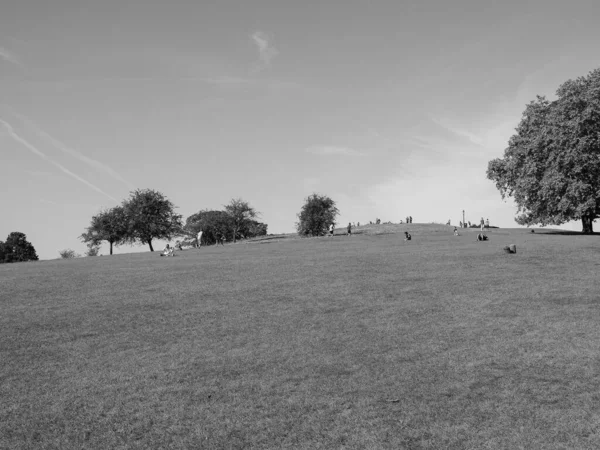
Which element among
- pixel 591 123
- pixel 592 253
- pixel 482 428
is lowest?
pixel 482 428

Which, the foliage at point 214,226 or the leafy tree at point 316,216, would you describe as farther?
the foliage at point 214,226

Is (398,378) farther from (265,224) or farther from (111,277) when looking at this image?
(265,224)

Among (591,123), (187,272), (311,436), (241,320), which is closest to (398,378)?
(311,436)

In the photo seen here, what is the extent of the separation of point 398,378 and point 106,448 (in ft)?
24.2

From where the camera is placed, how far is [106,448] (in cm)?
1016

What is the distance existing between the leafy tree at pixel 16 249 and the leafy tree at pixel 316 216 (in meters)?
83.1

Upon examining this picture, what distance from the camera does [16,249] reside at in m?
136

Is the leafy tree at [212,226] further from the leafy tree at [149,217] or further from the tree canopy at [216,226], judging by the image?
the leafy tree at [149,217]

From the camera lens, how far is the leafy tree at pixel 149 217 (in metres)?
104

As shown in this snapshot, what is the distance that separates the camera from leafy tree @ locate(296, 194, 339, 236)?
97438 millimetres

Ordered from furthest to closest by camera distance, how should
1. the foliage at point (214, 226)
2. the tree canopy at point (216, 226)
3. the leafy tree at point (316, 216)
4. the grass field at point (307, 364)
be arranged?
the foliage at point (214, 226)
the tree canopy at point (216, 226)
the leafy tree at point (316, 216)
the grass field at point (307, 364)

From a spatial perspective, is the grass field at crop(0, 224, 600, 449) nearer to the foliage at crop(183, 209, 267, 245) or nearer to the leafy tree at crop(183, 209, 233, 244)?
the foliage at crop(183, 209, 267, 245)

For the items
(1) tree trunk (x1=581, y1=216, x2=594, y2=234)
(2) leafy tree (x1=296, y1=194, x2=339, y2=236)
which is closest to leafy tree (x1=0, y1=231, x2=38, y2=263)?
(2) leafy tree (x1=296, y1=194, x2=339, y2=236)

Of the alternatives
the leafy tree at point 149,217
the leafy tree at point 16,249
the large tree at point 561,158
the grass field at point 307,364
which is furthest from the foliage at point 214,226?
the grass field at point 307,364
